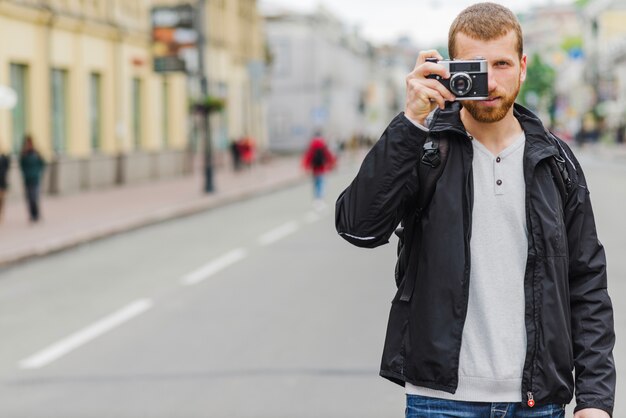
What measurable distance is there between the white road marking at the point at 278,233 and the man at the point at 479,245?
15821 millimetres

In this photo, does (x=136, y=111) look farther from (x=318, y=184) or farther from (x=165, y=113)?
(x=318, y=184)

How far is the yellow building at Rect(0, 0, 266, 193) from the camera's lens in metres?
32.4

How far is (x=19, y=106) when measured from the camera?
1270 inches

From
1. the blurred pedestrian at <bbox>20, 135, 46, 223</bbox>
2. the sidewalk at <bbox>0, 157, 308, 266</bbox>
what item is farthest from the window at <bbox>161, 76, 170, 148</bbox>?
the blurred pedestrian at <bbox>20, 135, 46, 223</bbox>

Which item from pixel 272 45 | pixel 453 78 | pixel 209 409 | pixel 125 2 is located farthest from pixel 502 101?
pixel 272 45

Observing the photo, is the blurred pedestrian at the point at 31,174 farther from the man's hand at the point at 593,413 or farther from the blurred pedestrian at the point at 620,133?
the blurred pedestrian at the point at 620,133

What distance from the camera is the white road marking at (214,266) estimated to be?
46.9ft

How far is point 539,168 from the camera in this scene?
128 inches

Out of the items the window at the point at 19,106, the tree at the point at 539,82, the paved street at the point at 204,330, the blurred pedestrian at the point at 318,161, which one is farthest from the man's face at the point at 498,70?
the tree at the point at 539,82

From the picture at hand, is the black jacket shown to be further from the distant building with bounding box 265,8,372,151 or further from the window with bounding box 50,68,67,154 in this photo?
the distant building with bounding box 265,8,372,151

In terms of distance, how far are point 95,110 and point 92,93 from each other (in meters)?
0.53

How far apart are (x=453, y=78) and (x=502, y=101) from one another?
172 millimetres

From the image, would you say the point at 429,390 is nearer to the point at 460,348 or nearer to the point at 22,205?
the point at 460,348

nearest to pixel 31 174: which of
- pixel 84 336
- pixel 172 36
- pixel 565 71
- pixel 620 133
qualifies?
pixel 84 336
